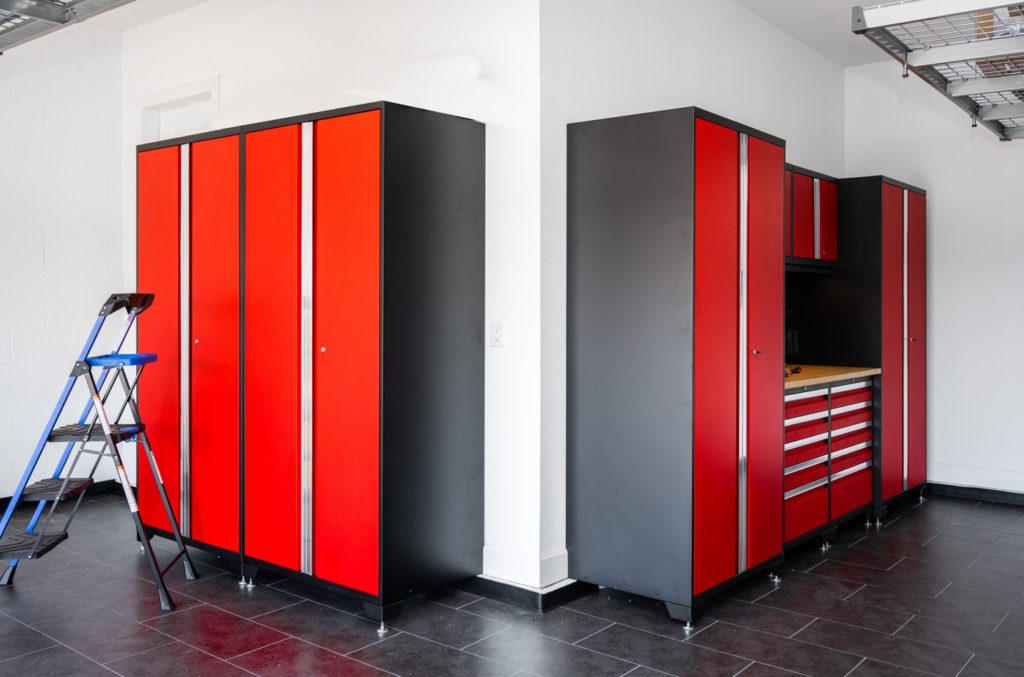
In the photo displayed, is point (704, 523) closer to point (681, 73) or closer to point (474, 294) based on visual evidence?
point (474, 294)

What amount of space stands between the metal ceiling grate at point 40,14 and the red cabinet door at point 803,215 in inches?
147

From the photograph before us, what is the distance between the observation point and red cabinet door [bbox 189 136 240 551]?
13.4ft

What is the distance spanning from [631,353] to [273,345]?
1617mm

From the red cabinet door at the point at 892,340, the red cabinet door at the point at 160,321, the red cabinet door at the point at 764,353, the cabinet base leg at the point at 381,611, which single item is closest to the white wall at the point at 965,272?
the red cabinet door at the point at 892,340

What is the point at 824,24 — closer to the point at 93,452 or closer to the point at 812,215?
the point at 812,215

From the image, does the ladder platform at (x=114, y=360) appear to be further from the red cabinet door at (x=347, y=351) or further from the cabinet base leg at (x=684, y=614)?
the cabinet base leg at (x=684, y=614)

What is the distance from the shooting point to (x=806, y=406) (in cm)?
456

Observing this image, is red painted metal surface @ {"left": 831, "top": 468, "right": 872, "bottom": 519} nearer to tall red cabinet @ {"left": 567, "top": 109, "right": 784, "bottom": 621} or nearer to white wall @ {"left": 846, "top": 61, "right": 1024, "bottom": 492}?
tall red cabinet @ {"left": 567, "top": 109, "right": 784, "bottom": 621}

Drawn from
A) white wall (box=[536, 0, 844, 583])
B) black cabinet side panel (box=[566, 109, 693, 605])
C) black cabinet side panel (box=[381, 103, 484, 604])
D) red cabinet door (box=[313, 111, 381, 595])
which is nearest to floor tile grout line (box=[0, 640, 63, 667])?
red cabinet door (box=[313, 111, 381, 595])

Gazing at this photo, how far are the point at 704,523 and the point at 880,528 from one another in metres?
2.17

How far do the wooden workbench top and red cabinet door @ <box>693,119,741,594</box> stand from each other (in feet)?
2.52

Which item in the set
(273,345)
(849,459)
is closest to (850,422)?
(849,459)

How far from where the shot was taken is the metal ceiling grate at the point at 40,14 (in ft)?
11.3

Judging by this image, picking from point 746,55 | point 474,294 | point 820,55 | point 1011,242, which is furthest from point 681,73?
point 1011,242
